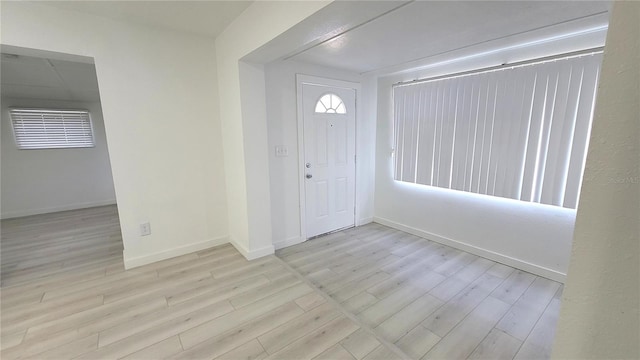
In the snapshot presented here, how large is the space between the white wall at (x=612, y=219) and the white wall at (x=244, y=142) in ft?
7.73

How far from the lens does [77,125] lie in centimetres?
511

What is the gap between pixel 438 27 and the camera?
2154mm

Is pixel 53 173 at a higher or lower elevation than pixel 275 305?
higher

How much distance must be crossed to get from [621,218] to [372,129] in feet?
12.2

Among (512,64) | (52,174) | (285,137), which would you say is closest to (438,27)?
(512,64)

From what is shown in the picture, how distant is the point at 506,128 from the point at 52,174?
7.34 metres

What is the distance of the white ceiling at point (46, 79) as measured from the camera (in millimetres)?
2943

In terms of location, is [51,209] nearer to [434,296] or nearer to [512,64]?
[434,296]

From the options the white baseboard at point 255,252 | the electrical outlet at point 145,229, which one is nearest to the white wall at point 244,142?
the white baseboard at point 255,252

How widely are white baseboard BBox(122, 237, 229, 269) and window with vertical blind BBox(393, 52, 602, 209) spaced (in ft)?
9.16

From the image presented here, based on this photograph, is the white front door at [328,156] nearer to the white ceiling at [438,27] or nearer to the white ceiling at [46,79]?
the white ceiling at [438,27]

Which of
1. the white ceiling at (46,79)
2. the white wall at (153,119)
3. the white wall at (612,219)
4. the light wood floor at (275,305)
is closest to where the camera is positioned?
the white wall at (612,219)

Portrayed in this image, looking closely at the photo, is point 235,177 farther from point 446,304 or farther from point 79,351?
point 446,304

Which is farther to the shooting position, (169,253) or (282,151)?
(282,151)
